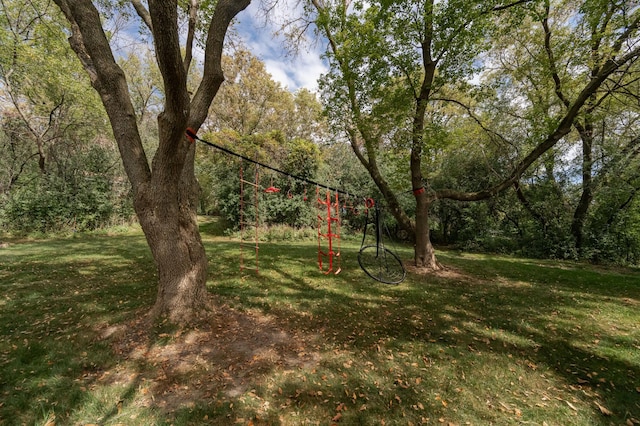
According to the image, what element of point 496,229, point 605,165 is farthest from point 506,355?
point 496,229

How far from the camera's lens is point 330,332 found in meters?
3.78

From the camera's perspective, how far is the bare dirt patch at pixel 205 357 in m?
2.55

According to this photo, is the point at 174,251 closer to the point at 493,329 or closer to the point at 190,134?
the point at 190,134

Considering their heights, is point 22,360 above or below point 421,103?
below

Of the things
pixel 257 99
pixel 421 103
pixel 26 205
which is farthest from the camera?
pixel 257 99

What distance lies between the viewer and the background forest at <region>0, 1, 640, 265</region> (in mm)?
8812

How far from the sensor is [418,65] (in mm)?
6590

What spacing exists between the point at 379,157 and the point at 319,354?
9273mm

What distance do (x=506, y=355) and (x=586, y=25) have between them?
9613 millimetres

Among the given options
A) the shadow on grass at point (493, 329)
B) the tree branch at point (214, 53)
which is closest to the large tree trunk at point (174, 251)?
the shadow on grass at point (493, 329)

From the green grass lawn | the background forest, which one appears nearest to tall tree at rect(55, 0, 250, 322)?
the green grass lawn

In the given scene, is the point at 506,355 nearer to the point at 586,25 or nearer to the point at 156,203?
the point at 156,203

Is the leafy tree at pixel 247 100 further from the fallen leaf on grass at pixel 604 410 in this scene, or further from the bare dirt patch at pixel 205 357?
the fallen leaf on grass at pixel 604 410

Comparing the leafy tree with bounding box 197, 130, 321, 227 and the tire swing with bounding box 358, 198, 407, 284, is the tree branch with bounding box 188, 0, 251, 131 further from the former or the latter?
the leafy tree with bounding box 197, 130, 321, 227
